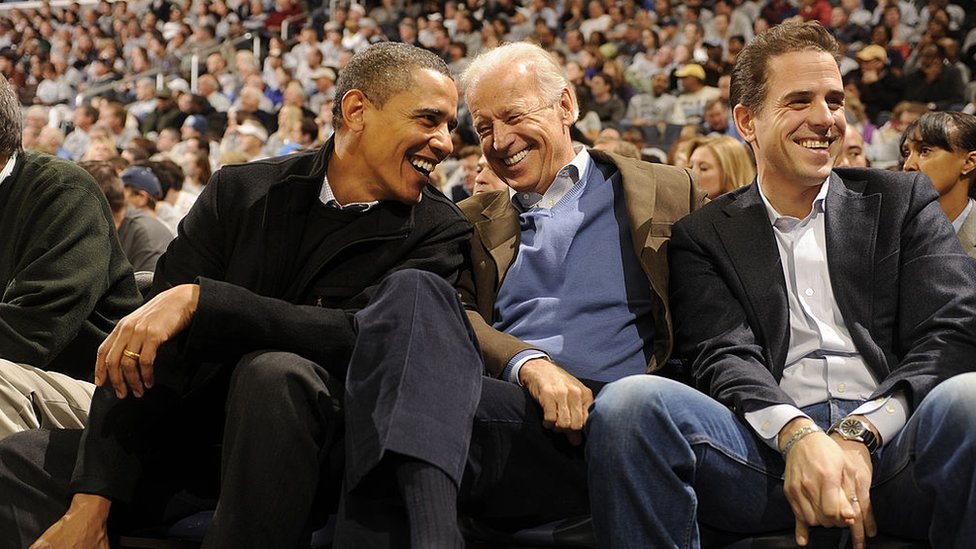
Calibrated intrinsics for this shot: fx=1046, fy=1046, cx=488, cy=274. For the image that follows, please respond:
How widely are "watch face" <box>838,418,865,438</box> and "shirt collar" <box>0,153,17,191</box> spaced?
1.78 m

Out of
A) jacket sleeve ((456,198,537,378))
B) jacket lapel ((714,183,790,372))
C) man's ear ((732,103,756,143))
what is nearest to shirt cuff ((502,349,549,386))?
jacket sleeve ((456,198,537,378))

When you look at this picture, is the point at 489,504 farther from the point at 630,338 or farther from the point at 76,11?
the point at 76,11

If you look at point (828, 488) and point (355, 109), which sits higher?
point (355, 109)

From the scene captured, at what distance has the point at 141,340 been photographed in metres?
1.63

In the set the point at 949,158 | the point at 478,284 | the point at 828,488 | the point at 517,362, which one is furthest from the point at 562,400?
the point at 949,158

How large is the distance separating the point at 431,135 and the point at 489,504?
0.80 metres

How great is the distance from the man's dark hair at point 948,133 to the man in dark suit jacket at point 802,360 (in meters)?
1.14

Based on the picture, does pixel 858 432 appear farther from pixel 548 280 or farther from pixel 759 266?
pixel 548 280

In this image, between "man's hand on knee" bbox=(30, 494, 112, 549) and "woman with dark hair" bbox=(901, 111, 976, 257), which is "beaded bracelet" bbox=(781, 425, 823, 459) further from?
"woman with dark hair" bbox=(901, 111, 976, 257)

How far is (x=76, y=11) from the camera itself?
49.0 ft

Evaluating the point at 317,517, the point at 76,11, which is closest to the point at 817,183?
the point at 317,517

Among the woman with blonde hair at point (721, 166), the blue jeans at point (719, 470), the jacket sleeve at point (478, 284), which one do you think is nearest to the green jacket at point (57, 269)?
the jacket sleeve at point (478, 284)

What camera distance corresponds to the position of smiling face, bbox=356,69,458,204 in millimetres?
2143

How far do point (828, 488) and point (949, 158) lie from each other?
183cm
